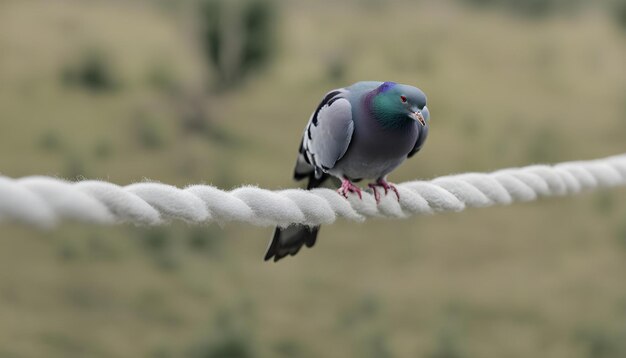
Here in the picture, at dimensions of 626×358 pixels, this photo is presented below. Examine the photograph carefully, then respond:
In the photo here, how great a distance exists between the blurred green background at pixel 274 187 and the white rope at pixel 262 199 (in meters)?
0.14

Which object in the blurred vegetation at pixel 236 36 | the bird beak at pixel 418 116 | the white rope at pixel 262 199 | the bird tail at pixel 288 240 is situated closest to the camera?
the white rope at pixel 262 199

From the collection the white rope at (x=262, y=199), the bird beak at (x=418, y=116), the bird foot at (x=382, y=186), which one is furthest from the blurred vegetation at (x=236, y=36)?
the bird beak at (x=418, y=116)

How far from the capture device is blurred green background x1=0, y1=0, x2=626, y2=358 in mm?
4621

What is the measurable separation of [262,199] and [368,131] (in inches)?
19.9

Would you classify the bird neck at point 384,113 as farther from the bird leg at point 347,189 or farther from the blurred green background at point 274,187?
the blurred green background at point 274,187

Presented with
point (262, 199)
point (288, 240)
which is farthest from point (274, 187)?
point (262, 199)

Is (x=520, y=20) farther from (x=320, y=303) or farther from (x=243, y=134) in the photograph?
(x=320, y=303)

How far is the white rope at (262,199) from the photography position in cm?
94

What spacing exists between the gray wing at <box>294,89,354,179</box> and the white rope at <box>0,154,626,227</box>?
145 mm

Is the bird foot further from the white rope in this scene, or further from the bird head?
the bird head

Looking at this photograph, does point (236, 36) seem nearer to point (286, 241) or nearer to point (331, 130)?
point (286, 241)

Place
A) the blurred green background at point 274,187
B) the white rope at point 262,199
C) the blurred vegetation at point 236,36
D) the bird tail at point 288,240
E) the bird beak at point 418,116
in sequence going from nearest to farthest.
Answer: the white rope at point 262,199
the bird beak at point 418,116
the bird tail at point 288,240
the blurred green background at point 274,187
the blurred vegetation at point 236,36

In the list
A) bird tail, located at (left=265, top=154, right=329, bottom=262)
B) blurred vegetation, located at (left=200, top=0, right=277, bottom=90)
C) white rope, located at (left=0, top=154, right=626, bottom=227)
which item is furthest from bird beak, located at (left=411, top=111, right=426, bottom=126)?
blurred vegetation, located at (left=200, top=0, right=277, bottom=90)

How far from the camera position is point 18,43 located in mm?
9438
